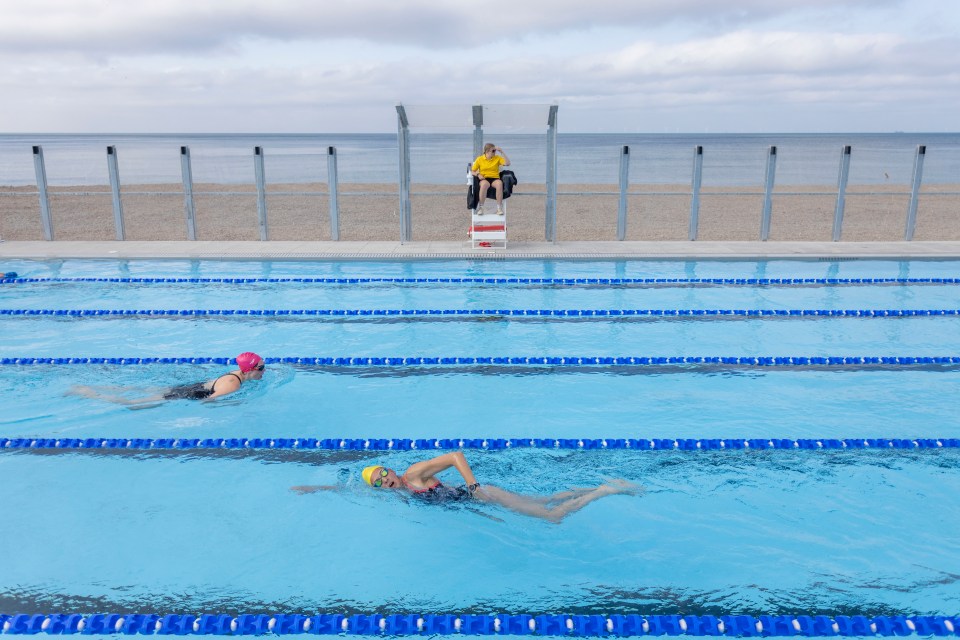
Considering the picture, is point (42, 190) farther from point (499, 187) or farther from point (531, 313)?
point (531, 313)

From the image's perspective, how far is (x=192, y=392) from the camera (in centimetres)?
561

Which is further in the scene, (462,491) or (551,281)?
(551,281)

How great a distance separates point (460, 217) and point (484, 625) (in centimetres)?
1579

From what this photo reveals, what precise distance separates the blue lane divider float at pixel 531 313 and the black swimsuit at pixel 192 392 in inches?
99.4

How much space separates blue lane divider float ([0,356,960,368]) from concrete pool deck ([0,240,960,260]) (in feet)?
13.9

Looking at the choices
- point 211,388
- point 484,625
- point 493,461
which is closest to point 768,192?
point 493,461

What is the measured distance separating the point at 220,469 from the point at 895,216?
17730mm

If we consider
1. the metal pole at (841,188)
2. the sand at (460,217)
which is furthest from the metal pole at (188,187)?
the metal pole at (841,188)

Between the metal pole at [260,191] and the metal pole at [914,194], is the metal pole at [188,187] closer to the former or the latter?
the metal pole at [260,191]

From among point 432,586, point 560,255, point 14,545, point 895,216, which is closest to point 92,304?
point 14,545

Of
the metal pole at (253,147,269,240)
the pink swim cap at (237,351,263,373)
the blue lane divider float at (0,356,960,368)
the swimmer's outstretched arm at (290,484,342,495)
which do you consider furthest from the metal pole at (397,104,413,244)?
the swimmer's outstretched arm at (290,484,342,495)

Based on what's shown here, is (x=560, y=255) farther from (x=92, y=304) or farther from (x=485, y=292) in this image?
(x=92, y=304)

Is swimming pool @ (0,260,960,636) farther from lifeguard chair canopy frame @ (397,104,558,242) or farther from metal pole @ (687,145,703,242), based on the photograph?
metal pole @ (687,145,703,242)

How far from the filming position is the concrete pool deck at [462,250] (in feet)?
35.3
